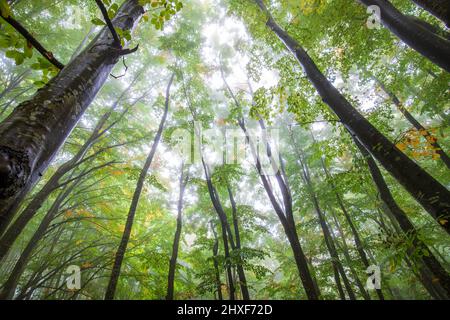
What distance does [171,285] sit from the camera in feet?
23.4

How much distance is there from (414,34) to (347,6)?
6.54 feet

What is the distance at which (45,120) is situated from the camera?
32.5 inches

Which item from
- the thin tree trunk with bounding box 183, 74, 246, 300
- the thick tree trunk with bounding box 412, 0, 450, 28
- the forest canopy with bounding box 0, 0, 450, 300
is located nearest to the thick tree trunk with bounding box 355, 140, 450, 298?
the forest canopy with bounding box 0, 0, 450, 300

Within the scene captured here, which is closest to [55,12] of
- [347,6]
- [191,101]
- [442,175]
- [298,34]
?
[191,101]

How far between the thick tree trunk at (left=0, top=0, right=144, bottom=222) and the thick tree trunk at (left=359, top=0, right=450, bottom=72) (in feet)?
10.8

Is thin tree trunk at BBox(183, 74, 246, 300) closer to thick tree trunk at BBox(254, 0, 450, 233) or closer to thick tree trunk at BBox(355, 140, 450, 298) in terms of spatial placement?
thick tree trunk at BBox(355, 140, 450, 298)

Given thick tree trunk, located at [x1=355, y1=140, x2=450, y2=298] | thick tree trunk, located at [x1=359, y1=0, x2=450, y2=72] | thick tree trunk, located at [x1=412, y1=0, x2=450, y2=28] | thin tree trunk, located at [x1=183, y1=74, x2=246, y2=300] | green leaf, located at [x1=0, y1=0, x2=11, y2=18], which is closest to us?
green leaf, located at [x1=0, y1=0, x2=11, y2=18]

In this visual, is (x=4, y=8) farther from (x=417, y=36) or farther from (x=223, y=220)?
(x=223, y=220)

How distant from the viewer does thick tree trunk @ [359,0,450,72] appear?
8.13ft

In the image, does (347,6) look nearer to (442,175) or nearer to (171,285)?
(442,175)

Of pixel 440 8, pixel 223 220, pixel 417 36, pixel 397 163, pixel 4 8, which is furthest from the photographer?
pixel 223 220

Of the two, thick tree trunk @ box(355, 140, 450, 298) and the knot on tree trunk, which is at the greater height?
thick tree trunk @ box(355, 140, 450, 298)

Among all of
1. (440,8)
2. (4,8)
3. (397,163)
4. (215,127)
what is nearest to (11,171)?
(4,8)

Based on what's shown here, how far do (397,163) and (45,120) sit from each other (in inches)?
99.9
